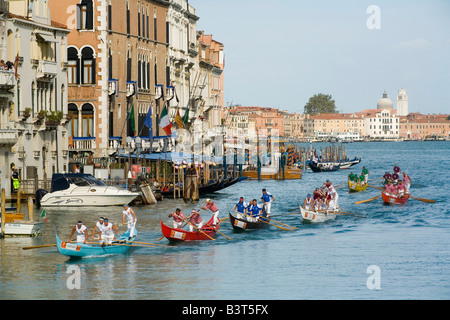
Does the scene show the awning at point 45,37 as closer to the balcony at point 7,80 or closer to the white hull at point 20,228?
the balcony at point 7,80

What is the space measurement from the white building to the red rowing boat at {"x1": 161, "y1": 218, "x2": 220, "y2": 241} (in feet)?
40.4

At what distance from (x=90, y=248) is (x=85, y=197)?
15.8 metres

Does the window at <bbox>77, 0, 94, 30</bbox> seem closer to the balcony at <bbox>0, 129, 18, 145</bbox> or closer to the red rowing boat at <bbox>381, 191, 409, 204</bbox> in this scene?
the balcony at <bbox>0, 129, 18, 145</bbox>

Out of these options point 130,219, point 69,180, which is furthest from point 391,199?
point 130,219

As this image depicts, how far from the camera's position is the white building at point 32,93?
50.3 m

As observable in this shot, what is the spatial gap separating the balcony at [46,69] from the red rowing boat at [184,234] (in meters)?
16.8

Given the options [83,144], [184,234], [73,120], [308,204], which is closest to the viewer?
[184,234]

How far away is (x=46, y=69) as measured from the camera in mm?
54750

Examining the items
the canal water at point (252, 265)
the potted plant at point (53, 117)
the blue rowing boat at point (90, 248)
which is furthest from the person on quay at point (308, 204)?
the blue rowing boat at point (90, 248)

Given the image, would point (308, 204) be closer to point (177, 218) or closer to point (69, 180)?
point (177, 218)

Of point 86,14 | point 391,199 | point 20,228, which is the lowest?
point 391,199

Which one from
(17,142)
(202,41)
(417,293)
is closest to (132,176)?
(17,142)

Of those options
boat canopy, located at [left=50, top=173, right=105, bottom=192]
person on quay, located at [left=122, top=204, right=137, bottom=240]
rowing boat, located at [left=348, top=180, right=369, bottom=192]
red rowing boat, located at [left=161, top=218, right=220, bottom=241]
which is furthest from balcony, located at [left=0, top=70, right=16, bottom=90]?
rowing boat, located at [left=348, top=180, right=369, bottom=192]

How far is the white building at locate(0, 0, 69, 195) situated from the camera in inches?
1980
